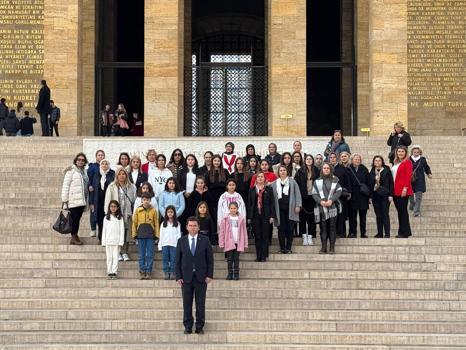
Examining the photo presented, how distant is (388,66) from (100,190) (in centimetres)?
1106

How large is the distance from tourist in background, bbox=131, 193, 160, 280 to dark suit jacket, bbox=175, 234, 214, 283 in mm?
1590

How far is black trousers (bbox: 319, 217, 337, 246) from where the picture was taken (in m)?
14.5

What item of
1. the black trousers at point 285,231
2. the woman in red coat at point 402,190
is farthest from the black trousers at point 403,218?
the black trousers at point 285,231

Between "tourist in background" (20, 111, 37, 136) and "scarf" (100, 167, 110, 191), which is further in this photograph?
"tourist in background" (20, 111, 37, 136)

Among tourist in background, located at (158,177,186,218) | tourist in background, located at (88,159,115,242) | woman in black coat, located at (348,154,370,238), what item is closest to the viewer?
tourist in background, located at (158,177,186,218)

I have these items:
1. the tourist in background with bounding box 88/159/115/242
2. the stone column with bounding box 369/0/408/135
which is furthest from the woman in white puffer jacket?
the stone column with bounding box 369/0/408/135

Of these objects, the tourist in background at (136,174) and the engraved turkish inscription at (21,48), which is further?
the engraved turkish inscription at (21,48)

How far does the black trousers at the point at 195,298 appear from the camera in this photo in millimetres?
12008

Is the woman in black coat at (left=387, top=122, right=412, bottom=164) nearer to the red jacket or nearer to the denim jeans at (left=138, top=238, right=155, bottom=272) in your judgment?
the red jacket

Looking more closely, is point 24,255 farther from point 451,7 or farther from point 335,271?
point 451,7

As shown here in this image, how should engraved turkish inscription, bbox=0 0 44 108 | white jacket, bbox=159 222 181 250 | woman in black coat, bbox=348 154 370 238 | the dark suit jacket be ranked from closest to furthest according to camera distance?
the dark suit jacket, white jacket, bbox=159 222 181 250, woman in black coat, bbox=348 154 370 238, engraved turkish inscription, bbox=0 0 44 108

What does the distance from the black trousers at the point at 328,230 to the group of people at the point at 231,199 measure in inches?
0.6

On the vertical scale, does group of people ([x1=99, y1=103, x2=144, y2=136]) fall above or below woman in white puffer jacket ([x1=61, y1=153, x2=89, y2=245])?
above

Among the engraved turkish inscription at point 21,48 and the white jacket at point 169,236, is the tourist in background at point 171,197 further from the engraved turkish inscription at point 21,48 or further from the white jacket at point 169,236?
the engraved turkish inscription at point 21,48
